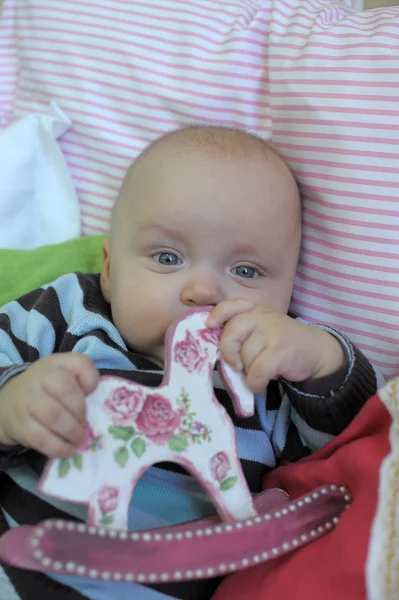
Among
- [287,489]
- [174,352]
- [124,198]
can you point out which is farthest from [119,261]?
[287,489]

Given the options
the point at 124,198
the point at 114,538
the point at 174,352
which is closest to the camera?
the point at 114,538

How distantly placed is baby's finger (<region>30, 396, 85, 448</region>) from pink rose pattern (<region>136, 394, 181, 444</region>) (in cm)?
6

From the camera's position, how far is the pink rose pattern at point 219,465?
2.10ft

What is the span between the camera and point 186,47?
3.50 feet

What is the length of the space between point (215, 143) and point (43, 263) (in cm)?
38

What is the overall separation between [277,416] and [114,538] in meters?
0.38

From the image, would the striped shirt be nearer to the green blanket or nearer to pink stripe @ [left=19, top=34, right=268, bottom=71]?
the green blanket

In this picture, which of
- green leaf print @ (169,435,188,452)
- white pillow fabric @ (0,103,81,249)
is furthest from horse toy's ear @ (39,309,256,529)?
white pillow fabric @ (0,103,81,249)

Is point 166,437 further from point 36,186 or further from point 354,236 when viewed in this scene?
point 36,186

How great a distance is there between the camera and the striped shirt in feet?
2.41

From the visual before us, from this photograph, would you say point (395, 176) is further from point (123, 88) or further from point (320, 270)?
point (123, 88)

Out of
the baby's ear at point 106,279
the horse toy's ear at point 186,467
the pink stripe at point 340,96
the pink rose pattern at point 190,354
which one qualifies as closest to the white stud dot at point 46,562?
the horse toy's ear at point 186,467

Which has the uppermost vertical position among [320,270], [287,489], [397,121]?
[397,121]

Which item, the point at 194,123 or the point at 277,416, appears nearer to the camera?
the point at 277,416
